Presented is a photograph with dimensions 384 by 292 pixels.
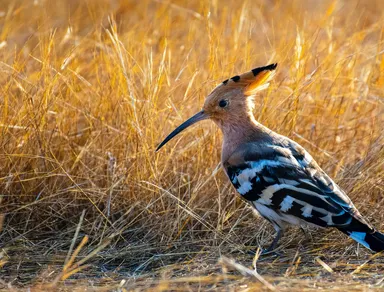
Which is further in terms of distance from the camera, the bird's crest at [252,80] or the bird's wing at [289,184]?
the bird's crest at [252,80]

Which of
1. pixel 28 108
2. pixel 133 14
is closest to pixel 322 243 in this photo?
pixel 28 108

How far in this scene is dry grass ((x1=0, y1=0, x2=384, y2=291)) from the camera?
335cm

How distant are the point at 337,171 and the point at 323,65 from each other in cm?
67

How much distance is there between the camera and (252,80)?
3.75m

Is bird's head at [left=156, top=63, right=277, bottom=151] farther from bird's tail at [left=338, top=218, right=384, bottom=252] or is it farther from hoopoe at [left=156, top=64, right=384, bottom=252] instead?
bird's tail at [left=338, top=218, right=384, bottom=252]

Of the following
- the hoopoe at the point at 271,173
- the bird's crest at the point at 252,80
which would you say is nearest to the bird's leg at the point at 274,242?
the hoopoe at the point at 271,173

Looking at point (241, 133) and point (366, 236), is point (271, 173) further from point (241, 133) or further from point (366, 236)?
point (366, 236)

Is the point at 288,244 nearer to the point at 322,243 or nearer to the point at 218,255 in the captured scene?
the point at 322,243

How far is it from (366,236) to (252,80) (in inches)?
39.4

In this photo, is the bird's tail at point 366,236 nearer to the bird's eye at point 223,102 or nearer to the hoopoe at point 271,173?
the hoopoe at point 271,173

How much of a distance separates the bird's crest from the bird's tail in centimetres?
90

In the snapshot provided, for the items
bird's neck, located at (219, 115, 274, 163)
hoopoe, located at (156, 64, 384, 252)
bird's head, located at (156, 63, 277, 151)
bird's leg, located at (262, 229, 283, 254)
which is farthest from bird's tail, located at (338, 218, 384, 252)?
bird's head, located at (156, 63, 277, 151)

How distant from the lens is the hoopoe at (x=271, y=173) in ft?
10.7

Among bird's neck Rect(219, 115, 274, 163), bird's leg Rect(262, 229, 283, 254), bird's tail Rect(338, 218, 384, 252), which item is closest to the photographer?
bird's tail Rect(338, 218, 384, 252)
